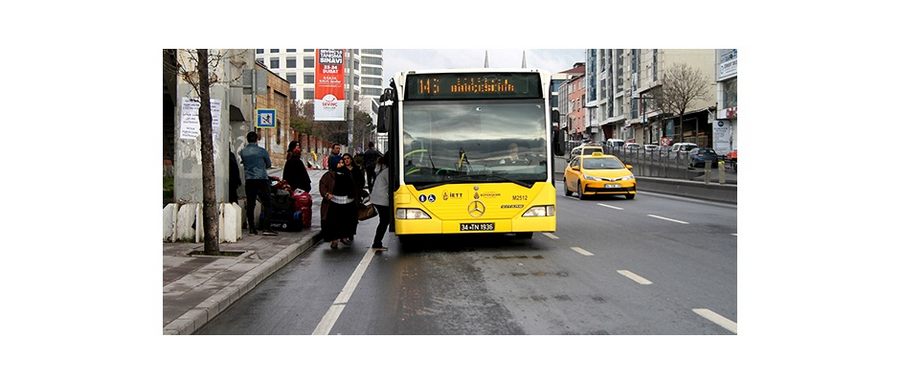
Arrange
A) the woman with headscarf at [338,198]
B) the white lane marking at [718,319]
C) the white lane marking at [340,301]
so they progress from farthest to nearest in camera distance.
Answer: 1. the woman with headscarf at [338,198]
2. the white lane marking at [340,301]
3. the white lane marking at [718,319]

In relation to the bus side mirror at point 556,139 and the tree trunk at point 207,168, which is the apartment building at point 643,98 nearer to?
the bus side mirror at point 556,139

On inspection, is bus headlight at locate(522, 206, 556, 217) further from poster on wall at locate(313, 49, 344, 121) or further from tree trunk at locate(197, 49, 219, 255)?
poster on wall at locate(313, 49, 344, 121)

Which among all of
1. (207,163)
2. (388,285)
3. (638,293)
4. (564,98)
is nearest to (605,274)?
(638,293)

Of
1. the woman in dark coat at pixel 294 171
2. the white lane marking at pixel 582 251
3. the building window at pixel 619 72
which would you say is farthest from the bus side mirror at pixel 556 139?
the building window at pixel 619 72

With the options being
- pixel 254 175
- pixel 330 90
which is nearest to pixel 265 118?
pixel 254 175

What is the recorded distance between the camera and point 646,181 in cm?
Result: 3762

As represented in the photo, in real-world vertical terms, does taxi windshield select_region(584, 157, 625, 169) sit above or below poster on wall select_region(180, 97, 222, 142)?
below

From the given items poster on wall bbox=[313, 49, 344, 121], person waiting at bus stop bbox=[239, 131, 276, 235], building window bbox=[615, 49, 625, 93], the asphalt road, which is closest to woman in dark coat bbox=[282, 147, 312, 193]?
person waiting at bus stop bbox=[239, 131, 276, 235]

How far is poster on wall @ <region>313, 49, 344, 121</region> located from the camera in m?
27.6

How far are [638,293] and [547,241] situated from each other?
5.87m

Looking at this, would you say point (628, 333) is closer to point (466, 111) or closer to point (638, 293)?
point (638, 293)

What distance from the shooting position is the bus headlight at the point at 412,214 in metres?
12.9

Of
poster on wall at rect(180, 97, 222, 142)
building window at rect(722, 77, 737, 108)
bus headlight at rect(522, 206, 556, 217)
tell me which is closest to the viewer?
poster on wall at rect(180, 97, 222, 142)

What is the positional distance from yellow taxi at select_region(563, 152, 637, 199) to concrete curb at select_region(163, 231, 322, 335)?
15818mm
